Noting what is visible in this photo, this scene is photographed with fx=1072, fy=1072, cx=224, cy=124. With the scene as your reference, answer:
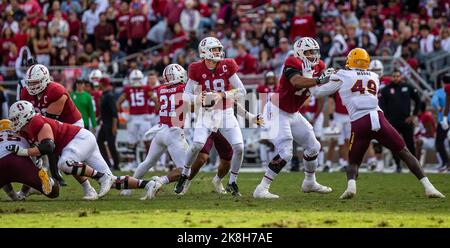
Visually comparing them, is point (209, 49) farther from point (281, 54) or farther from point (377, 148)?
point (281, 54)

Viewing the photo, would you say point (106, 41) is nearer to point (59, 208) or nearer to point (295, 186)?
point (295, 186)

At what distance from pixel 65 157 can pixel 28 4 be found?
15345 mm

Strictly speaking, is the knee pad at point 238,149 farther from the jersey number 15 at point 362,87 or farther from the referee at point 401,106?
the referee at point 401,106

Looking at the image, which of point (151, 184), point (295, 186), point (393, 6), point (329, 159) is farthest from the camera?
point (393, 6)

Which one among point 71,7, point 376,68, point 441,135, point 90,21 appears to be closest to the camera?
point 376,68

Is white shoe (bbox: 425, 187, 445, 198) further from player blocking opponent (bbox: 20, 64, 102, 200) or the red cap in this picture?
the red cap

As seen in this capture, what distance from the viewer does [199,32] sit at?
24.6m

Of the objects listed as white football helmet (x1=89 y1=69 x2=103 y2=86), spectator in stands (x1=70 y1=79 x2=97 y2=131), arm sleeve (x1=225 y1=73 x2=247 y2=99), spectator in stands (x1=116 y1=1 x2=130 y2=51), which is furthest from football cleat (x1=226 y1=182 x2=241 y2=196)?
spectator in stands (x1=116 y1=1 x2=130 y2=51)

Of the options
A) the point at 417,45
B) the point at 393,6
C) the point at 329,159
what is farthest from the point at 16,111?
the point at 393,6

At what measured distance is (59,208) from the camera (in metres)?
11.8

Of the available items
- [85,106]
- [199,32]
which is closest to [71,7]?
[199,32]

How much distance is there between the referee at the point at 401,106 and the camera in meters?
18.8

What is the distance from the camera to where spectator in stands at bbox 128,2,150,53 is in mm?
25156

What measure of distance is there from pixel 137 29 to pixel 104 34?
89cm
